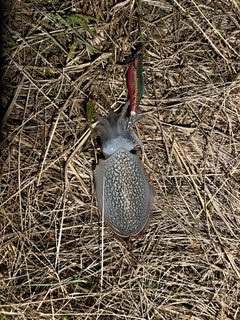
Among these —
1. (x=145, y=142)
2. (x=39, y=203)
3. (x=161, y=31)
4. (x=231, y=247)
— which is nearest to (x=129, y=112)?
(x=145, y=142)

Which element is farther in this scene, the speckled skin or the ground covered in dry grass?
the ground covered in dry grass

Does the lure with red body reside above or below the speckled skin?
above

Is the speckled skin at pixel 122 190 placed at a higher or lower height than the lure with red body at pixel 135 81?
lower

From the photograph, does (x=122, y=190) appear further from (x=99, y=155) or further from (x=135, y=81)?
(x=135, y=81)

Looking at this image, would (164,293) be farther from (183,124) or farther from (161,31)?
(161,31)
